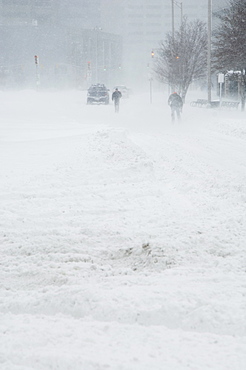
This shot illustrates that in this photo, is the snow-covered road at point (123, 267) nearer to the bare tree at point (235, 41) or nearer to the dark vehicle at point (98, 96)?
the bare tree at point (235, 41)

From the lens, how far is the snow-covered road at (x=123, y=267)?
2.95 m

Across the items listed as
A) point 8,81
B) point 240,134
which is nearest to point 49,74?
point 8,81

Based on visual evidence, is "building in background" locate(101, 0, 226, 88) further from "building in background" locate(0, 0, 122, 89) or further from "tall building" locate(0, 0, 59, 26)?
"tall building" locate(0, 0, 59, 26)

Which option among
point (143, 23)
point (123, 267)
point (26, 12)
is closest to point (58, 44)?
point (26, 12)

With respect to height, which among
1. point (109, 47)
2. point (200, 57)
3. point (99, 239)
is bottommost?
point (99, 239)

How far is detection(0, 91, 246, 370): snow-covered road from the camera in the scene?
295 cm

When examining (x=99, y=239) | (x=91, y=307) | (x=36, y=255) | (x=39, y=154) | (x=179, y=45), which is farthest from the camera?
(x=179, y=45)

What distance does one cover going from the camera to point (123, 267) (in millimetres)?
4629

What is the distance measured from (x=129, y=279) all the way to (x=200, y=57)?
39895 mm

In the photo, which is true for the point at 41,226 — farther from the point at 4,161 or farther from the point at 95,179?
the point at 4,161

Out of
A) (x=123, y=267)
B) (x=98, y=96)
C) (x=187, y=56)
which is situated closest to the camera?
(x=123, y=267)

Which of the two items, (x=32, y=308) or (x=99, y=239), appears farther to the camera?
(x=99, y=239)

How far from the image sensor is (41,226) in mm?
6059

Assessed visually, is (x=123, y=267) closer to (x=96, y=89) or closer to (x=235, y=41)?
(x=235, y=41)
